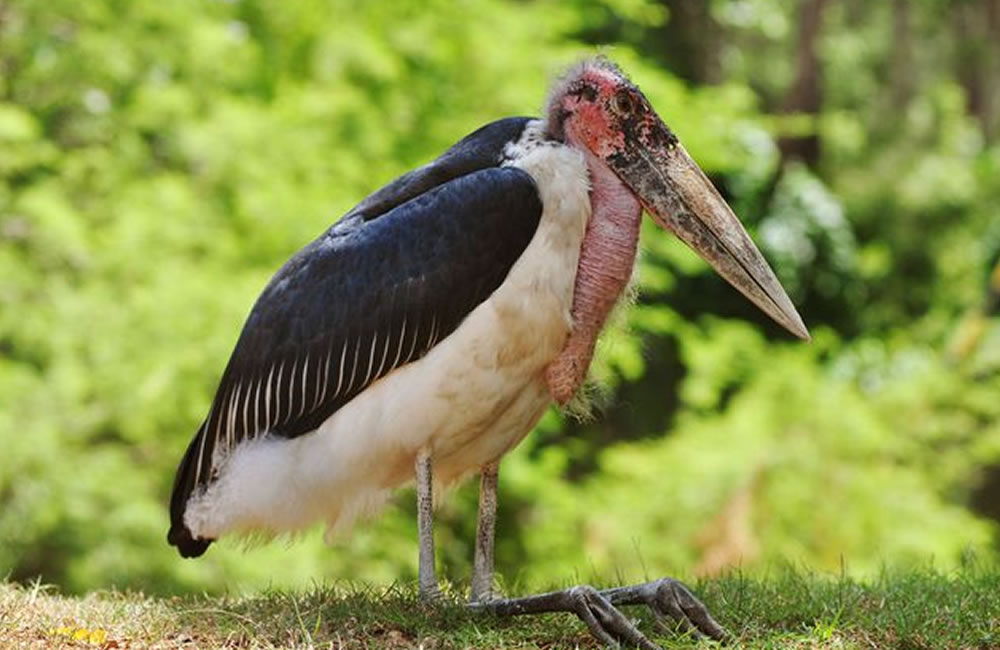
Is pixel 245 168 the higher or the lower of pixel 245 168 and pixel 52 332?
the higher

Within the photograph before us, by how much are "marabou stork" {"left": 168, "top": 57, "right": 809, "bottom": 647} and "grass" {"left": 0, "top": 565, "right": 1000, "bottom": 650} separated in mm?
167

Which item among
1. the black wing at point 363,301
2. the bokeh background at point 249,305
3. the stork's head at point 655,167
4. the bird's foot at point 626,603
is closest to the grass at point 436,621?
the bird's foot at point 626,603

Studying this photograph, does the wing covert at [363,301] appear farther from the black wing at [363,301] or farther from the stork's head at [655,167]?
the stork's head at [655,167]

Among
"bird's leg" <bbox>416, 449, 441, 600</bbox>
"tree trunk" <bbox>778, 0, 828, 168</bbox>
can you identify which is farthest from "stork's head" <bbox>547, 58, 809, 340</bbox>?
"tree trunk" <bbox>778, 0, 828, 168</bbox>

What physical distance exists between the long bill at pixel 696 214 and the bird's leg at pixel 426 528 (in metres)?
1.03

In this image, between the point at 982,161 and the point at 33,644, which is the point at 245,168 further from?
the point at 982,161

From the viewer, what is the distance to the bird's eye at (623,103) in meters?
5.30

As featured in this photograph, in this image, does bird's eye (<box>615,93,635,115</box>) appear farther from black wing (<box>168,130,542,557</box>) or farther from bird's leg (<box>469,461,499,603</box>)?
bird's leg (<box>469,461,499,603</box>)

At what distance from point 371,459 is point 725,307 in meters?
12.3

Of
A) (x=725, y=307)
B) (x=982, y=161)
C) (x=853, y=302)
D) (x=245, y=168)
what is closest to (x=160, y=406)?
(x=245, y=168)

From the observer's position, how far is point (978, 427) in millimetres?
13805

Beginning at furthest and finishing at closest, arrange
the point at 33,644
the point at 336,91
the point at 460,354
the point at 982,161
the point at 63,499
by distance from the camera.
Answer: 1. the point at 982,161
2. the point at 336,91
3. the point at 63,499
4. the point at 460,354
5. the point at 33,644

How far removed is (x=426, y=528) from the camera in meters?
5.11

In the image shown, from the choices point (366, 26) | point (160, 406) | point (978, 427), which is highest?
point (366, 26)
